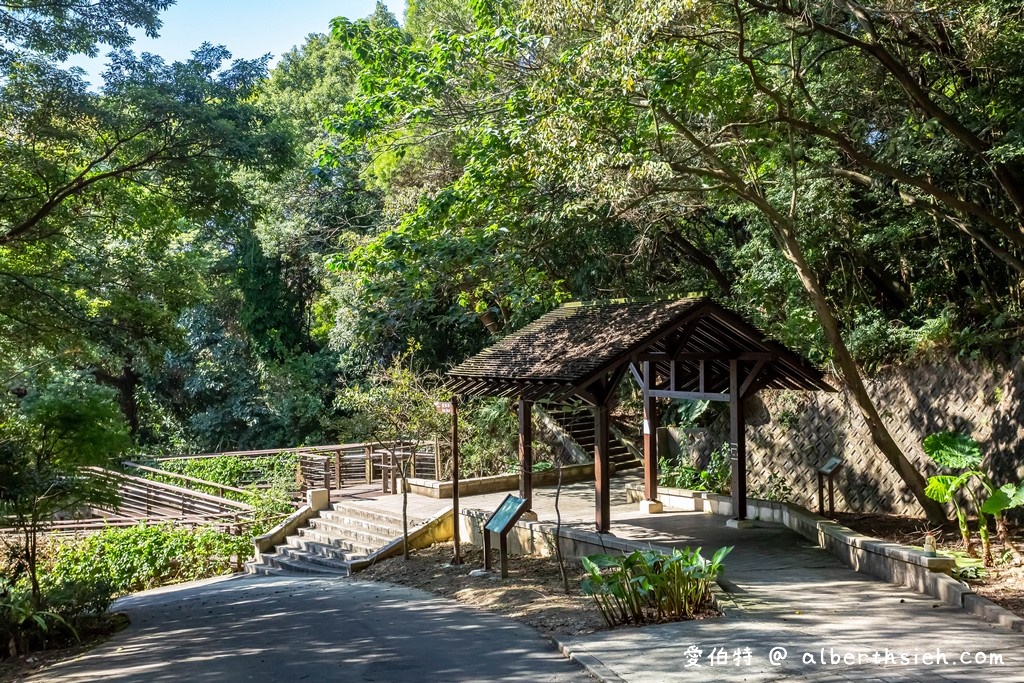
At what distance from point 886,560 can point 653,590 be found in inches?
129

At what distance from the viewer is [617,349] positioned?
11.9 meters

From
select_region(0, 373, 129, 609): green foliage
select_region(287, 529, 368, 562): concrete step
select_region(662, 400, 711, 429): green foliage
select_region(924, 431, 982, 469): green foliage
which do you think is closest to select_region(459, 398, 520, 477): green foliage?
select_region(662, 400, 711, 429): green foliage

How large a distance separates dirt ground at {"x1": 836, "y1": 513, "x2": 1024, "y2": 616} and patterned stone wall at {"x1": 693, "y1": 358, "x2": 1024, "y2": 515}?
0.99m

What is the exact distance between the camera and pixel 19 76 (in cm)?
1125

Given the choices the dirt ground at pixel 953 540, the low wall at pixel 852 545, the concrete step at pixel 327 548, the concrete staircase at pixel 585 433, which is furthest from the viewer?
the concrete staircase at pixel 585 433

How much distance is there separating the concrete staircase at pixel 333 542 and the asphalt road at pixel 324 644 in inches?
146

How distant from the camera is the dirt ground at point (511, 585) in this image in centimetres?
912

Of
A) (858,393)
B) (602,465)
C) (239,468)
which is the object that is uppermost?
(858,393)

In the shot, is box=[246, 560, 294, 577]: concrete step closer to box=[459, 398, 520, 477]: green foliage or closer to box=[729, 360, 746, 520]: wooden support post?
box=[459, 398, 520, 477]: green foliage

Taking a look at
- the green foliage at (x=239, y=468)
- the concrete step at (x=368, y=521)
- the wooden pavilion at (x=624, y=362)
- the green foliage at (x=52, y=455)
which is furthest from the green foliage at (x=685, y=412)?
the green foliage at (x=52, y=455)

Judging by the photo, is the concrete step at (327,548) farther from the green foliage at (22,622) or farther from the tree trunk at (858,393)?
the tree trunk at (858,393)

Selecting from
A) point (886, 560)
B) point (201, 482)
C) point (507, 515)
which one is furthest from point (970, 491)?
point (201, 482)

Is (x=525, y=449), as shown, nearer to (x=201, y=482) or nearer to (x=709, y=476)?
(x=709, y=476)

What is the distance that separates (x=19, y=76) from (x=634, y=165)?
26.0 ft
